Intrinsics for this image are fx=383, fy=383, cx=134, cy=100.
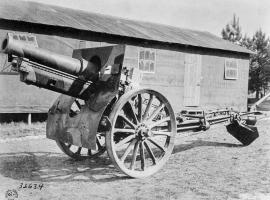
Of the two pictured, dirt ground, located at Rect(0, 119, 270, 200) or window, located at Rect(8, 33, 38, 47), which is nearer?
dirt ground, located at Rect(0, 119, 270, 200)

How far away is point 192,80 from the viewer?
53.8ft

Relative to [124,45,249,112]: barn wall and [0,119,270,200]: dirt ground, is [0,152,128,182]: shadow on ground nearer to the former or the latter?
[0,119,270,200]: dirt ground

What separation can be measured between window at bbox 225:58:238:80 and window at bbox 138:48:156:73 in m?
4.53

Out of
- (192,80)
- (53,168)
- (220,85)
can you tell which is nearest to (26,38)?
(53,168)

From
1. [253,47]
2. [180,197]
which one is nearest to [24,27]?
[180,197]

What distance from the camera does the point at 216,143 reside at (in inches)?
338

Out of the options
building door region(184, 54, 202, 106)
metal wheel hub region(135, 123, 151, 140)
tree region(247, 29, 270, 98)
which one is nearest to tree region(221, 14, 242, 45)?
tree region(247, 29, 270, 98)

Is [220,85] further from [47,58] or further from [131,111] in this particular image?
[47,58]

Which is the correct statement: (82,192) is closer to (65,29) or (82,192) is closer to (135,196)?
(135,196)

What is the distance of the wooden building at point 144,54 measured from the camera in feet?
37.6

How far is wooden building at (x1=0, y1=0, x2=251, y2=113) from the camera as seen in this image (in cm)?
1147

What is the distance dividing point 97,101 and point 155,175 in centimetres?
147

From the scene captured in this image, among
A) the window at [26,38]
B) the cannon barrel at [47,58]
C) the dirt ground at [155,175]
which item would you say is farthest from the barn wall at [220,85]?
the cannon barrel at [47,58]

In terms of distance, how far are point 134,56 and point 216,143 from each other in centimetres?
640
